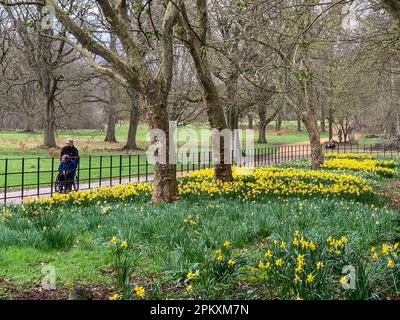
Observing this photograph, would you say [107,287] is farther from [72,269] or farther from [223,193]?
[223,193]

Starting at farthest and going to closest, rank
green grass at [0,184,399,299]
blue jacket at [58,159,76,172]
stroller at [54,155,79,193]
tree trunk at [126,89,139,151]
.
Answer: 1. tree trunk at [126,89,139,151]
2. blue jacket at [58,159,76,172]
3. stroller at [54,155,79,193]
4. green grass at [0,184,399,299]

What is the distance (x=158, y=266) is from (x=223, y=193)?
15.7ft

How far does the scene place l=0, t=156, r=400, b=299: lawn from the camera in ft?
12.6

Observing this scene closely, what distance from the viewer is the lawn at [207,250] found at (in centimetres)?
383

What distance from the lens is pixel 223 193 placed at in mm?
9281

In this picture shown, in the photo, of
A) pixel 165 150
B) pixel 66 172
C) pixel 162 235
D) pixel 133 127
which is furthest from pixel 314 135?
pixel 133 127

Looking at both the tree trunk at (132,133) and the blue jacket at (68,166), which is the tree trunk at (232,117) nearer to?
the tree trunk at (132,133)

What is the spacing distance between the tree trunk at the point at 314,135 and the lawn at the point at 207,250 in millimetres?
8627

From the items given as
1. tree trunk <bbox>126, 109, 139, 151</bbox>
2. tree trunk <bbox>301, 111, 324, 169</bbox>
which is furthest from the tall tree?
tree trunk <bbox>126, 109, 139, 151</bbox>

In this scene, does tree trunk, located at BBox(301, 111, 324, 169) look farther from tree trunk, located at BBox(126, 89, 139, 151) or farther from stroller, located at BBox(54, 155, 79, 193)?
tree trunk, located at BBox(126, 89, 139, 151)

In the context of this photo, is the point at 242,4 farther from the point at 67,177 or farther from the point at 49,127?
the point at 49,127

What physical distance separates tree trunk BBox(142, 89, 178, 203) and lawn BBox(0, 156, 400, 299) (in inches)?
23.6
